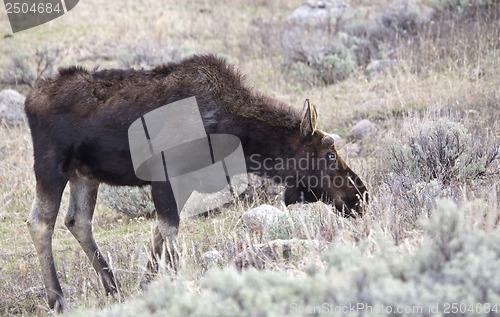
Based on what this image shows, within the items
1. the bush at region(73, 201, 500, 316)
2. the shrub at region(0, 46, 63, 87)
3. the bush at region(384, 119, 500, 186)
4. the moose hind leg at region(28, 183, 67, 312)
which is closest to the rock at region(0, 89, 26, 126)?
the shrub at region(0, 46, 63, 87)

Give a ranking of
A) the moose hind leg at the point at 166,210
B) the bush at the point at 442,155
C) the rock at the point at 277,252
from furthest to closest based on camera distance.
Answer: the bush at the point at 442,155 < the moose hind leg at the point at 166,210 < the rock at the point at 277,252

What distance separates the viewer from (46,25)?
19656 mm

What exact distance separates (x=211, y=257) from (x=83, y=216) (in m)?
1.78

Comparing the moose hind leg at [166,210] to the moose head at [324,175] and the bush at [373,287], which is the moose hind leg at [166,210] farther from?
the bush at [373,287]

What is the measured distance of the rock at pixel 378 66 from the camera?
1416 cm

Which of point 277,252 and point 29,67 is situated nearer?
point 277,252

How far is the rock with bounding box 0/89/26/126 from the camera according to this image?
44.1 ft

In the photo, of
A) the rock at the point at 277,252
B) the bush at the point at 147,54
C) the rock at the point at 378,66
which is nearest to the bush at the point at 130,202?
the rock at the point at 277,252

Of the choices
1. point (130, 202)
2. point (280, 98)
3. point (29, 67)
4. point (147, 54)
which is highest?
point (29, 67)

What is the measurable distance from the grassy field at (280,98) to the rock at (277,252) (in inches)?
5.2

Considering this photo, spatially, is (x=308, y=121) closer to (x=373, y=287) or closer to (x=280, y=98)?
(x=373, y=287)

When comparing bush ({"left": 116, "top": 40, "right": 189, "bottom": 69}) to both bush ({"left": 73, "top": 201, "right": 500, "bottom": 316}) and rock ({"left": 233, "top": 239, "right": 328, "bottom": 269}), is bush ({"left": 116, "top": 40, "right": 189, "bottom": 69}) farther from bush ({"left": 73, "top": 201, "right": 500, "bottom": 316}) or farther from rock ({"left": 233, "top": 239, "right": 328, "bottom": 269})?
bush ({"left": 73, "top": 201, "right": 500, "bottom": 316})

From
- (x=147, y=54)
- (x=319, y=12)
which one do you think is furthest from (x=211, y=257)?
(x=319, y=12)

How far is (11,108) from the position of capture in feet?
44.9
